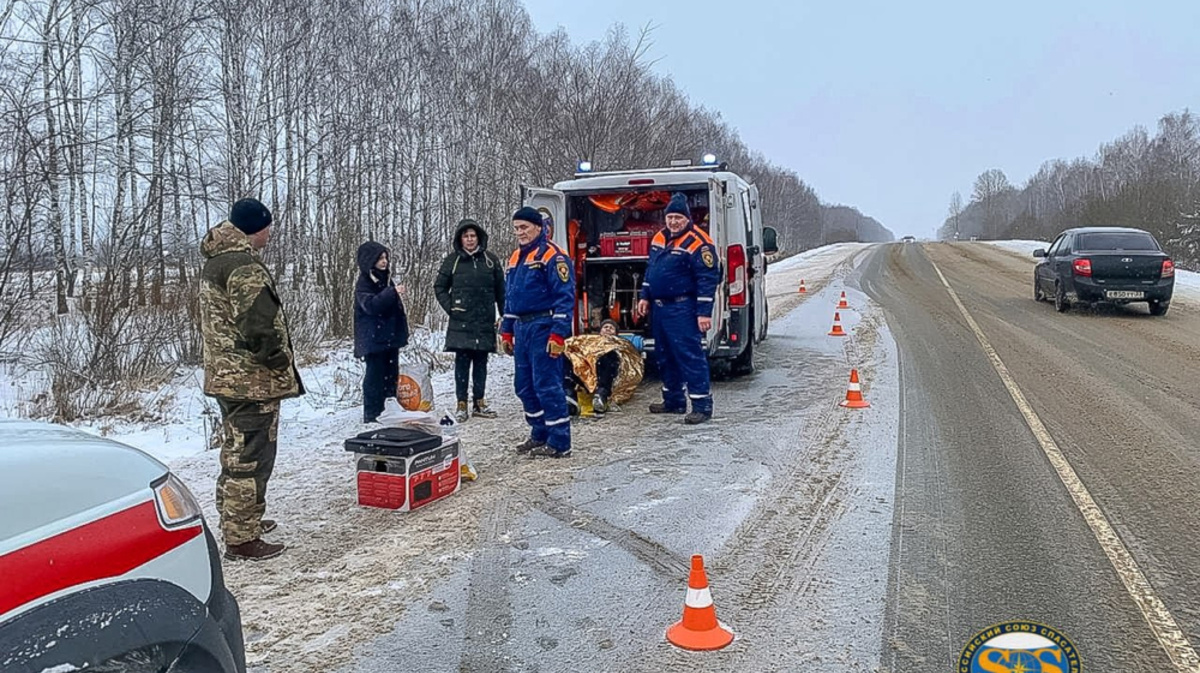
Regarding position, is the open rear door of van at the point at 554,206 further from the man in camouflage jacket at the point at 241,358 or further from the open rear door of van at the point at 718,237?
the man in camouflage jacket at the point at 241,358

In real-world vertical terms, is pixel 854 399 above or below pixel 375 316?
below

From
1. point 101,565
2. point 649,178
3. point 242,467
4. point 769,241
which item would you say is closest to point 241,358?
Result: point 242,467

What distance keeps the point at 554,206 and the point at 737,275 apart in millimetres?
2083

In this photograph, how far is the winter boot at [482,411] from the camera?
26.5 ft

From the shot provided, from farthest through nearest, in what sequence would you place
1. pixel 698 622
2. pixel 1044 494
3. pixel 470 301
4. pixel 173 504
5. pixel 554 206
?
1. pixel 554 206
2. pixel 470 301
3. pixel 1044 494
4. pixel 698 622
5. pixel 173 504

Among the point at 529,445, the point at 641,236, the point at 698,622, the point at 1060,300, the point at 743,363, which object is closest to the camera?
the point at 698,622

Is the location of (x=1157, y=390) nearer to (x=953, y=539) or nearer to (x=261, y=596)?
(x=953, y=539)

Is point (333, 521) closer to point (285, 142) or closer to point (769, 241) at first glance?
point (769, 241)

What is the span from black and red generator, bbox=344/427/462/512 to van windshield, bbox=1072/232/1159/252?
13867 millimetres

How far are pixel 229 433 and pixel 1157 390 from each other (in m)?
8.61

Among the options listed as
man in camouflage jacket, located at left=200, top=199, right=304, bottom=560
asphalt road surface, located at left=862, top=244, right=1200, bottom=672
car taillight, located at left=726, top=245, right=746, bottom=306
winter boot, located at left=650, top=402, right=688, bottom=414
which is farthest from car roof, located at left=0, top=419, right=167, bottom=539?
car taillight, located at left=726, top=245, right=746, bottom=306

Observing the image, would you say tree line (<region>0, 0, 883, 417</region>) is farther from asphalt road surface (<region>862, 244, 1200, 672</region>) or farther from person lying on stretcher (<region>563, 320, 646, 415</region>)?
asphalt road surface (<region>862, 244, 1200, 672</region>)

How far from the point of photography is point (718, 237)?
858 centimetres

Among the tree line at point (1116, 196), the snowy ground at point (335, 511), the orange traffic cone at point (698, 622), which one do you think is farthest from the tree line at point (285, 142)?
the tree line at point (1116, 196)
